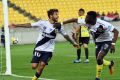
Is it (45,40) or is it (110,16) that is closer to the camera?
(45,40)

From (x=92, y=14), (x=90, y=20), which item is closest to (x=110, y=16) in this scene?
(x=90, y=20)

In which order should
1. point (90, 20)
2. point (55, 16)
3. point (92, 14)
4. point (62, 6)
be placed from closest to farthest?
1. point (55, 16)
2. point (92, 14)
3. point (90, 20)
4. point (62, 6)

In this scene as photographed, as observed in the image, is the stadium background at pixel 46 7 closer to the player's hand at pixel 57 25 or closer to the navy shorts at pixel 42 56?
the navy shorts at pixel 42 56

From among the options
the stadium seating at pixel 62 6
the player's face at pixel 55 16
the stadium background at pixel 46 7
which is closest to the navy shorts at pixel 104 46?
the player's face at pixel 55 16

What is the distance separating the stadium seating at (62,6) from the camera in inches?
1629

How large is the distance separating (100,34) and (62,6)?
29.5 meters

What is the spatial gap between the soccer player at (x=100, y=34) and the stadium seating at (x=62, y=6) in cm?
2669

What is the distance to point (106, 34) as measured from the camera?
46.4ft

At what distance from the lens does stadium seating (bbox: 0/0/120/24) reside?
41375 millimetres

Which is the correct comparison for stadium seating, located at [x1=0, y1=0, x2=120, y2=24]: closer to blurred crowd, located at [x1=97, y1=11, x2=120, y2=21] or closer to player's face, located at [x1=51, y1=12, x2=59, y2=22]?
blurred crowd, located at [x1=97, y1=11, x2=120, y2=21]

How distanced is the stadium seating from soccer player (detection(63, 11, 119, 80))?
87.6ft

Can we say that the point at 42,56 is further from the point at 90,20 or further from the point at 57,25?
the point at 90,20

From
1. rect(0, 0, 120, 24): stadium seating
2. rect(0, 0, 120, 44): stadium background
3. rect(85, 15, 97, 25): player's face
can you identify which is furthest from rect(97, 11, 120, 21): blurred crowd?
rect(85, 15, 97, 25): player's face

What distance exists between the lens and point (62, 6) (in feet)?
143
